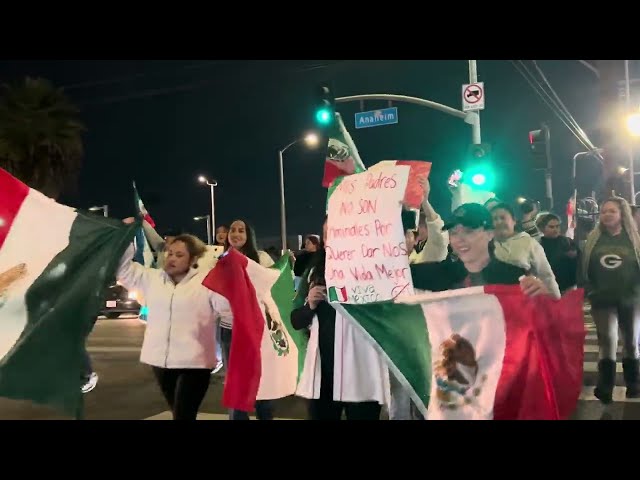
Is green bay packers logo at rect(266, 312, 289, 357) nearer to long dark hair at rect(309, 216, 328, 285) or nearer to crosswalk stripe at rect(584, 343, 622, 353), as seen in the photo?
long dark hair at rect(309, 216, 328, 285)

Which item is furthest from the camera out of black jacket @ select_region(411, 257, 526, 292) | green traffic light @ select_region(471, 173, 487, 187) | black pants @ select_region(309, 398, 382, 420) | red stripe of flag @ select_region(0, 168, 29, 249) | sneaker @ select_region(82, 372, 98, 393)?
green traffic light @ select_region(471, 173, 487, 187)

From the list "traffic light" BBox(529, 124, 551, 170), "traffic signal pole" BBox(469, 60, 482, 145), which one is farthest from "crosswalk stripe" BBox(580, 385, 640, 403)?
"traffic signal pole" BBox(469, 60, 482, 145)

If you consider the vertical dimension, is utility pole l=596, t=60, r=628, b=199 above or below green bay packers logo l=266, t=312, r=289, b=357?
above

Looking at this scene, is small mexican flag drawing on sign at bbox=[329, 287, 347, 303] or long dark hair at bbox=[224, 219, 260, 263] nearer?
small mexican flag drawing on sign at bbox=[329, 287, 347, 303]

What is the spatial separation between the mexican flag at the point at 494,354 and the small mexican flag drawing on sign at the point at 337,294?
40 centimetres

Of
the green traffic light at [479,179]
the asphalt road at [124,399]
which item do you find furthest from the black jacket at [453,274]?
the green traffic light at [479,179]

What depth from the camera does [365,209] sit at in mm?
4293

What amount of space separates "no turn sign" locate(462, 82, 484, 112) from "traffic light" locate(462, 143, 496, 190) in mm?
2508

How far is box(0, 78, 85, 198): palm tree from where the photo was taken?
13.0 metres

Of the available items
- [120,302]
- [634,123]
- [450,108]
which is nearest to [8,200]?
[450,108]

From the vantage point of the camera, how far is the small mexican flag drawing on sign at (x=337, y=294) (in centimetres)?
428

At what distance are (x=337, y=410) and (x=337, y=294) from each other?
0.74 m

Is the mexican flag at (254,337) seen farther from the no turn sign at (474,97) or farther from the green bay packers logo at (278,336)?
the no turn sign at (474,97)
